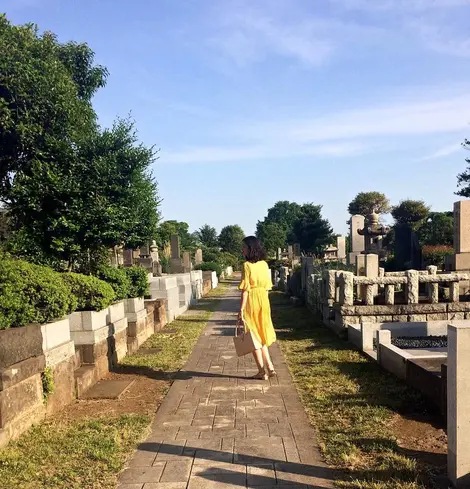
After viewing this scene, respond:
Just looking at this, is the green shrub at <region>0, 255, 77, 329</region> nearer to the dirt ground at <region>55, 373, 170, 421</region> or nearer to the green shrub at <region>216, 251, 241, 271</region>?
the dirt ground at <region>55, 373, 170, 421</region>

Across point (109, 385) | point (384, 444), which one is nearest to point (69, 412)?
point (109, 385)

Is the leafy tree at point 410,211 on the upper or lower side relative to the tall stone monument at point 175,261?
upper

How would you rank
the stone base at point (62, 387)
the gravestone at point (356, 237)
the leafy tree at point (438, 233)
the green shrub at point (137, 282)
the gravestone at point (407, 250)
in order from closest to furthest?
1. the stone base at point (62, 387)
2. the green shrub at point (137, 282)
3. the gravestone at point (407, 250)
4. the gravestone at point (356, 237)
5. the leafy tree at point (438, 233)

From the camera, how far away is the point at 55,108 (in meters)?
9.94

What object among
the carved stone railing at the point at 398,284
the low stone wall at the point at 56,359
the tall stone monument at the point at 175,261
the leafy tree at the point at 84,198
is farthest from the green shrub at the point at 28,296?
the tall stone monument at the point at 175,261

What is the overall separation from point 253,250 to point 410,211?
49.2 meters

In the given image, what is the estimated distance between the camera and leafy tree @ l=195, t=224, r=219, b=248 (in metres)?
68.9

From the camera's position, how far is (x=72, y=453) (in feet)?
11.8

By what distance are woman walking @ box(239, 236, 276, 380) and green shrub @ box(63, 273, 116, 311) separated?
1.85m

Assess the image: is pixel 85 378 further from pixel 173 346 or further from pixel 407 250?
pixel 407 250

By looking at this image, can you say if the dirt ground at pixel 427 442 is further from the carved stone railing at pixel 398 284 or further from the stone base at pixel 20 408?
the carved stone railing at pixel 398 284

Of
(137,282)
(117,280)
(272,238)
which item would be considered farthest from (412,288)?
(272,238)

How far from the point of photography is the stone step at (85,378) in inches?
204

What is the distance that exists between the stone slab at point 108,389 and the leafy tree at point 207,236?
204ft
